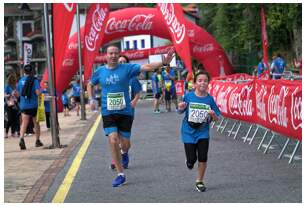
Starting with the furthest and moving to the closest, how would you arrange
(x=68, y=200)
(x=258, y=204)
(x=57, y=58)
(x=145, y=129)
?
(x=145, y=129)
(x=57, y=58)
(x=68, y=200)
(x=258, y=204)

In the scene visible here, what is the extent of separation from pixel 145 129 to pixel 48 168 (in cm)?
689

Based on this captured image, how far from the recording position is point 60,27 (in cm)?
1484

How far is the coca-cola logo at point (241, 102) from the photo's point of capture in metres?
13.2

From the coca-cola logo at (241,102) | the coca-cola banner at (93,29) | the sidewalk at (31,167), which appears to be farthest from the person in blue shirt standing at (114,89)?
the coca-cola banner at (93,29)

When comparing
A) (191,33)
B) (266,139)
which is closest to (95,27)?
(191,33)

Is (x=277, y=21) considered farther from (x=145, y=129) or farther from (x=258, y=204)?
(x=258, y=204)

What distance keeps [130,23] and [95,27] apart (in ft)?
27.1

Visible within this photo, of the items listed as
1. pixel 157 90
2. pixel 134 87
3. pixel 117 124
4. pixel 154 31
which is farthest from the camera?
pixel 154 31

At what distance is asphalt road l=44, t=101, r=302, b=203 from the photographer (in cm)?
775

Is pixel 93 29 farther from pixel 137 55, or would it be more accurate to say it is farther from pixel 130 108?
pixel 137 55

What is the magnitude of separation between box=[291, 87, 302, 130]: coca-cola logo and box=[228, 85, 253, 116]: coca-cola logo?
3026mm

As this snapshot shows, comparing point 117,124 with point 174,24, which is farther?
point 174,24

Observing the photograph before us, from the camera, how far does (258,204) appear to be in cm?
707

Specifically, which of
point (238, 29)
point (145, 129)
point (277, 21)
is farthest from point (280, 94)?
point (238, 29)
